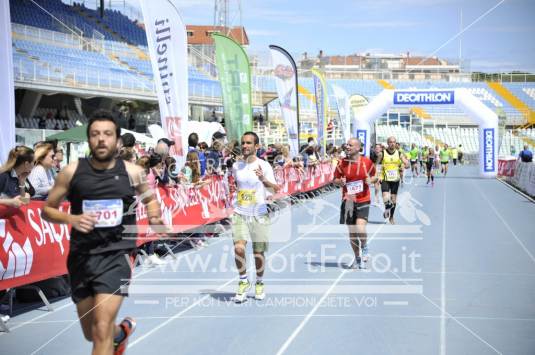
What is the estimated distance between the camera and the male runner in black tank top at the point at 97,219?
200 inches

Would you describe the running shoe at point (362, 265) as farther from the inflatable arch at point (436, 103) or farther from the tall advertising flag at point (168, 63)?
the inflatable arch at point (436, 103)

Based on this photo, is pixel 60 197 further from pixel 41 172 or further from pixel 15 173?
pixel 41 172

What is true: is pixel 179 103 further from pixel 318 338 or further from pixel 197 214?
pixel 318 338

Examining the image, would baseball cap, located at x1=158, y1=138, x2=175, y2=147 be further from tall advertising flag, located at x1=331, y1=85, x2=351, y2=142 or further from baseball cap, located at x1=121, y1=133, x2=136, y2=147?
tall advertising flag, located at x1=331, y1=85, x2=351, y2=142

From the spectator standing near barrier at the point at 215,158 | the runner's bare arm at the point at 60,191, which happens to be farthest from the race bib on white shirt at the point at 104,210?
the spectator standing near barrier at the point at 215,158

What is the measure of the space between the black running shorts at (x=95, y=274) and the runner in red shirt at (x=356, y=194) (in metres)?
6.47

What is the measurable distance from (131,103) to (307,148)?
13.2 m

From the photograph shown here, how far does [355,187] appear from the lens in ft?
37.5

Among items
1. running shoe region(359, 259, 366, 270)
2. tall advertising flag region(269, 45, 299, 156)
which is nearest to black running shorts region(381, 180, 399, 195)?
running shoe region(359, 259, 366, 270)

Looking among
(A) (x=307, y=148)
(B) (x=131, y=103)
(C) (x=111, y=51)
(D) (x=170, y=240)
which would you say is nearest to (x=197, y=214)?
(D) (x=170, y=240)

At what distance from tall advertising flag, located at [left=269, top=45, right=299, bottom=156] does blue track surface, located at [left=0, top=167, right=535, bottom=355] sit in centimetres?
952

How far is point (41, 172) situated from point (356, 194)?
4.49m

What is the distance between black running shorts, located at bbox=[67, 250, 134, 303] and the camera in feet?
16.7

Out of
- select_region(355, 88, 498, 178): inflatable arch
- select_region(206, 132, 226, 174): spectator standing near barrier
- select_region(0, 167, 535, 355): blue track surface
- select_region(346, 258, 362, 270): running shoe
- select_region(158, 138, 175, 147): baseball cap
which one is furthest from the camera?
select_region(355, 88, 498, 178): inflatable arch
